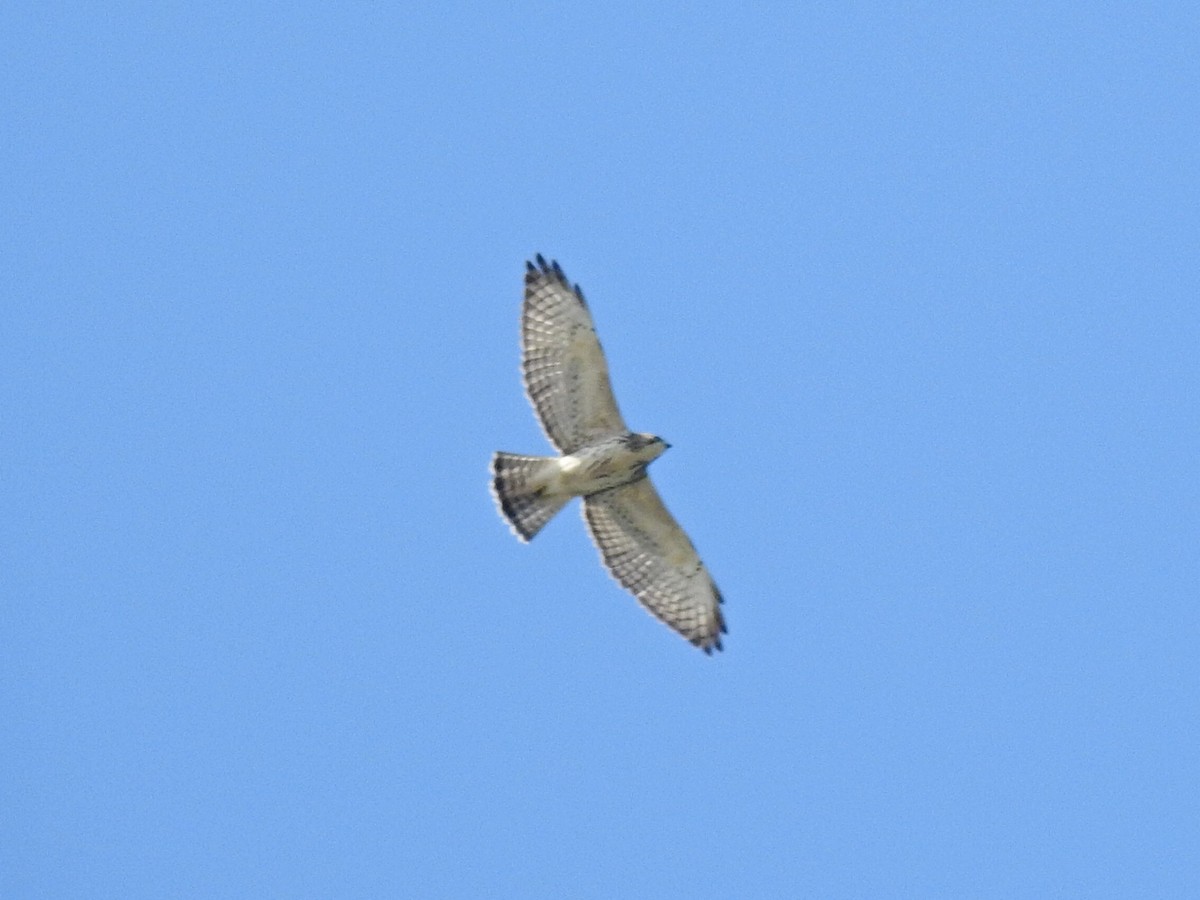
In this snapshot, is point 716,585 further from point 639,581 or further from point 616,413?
point 616,413

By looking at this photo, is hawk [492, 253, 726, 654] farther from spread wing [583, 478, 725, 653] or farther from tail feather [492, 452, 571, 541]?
spread wing [583, 478, 725, 653]

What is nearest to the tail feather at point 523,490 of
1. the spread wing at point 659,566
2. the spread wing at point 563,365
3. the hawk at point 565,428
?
the hawk at point 565,428

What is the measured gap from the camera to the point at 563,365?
18.5 m

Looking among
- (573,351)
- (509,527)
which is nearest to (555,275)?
Answer: (573,351)

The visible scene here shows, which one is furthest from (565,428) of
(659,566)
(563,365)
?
(659,566)

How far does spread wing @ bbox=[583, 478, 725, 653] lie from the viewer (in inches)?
750

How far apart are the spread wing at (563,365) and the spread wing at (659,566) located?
0.70m

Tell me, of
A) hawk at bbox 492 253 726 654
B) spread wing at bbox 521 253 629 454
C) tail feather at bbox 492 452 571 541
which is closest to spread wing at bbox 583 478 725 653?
hawk at bbox 492 253 726 654

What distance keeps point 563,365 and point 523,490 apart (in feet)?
3.31

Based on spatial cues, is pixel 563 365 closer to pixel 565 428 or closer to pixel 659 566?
pixel 565 428

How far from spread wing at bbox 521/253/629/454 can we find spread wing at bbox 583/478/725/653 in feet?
2.31

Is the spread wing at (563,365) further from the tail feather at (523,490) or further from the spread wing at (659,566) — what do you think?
the spread wing at (659,566)

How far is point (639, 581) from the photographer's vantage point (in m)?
19.4

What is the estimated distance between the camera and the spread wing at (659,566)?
19.0 m
